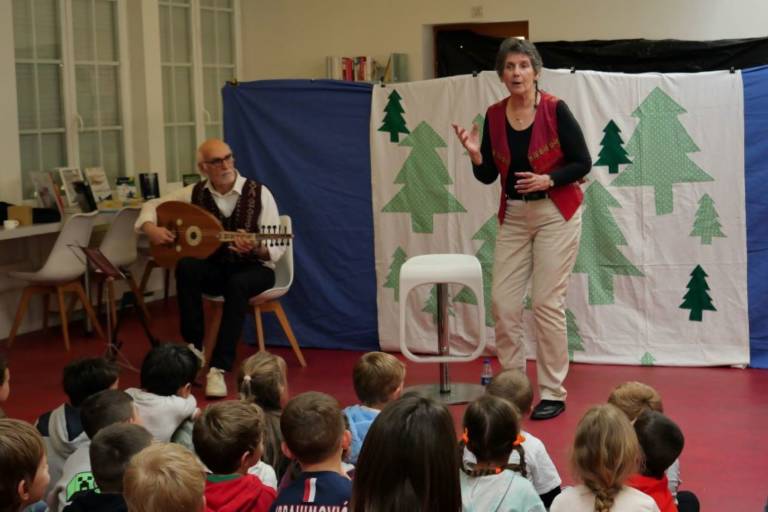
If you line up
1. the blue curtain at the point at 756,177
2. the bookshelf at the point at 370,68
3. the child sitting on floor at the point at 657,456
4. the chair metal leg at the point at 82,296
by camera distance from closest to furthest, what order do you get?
the child sitting on floor at the point at 657,456, the blue curtain at the point at 756,177, the chair metal leg at the point at 82,296, the bookshelf at the point at 370,68

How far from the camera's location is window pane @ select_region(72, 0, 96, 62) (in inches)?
324

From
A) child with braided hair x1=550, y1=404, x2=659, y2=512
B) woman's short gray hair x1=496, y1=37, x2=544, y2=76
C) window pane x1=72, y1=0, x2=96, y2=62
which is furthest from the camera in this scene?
window pane x1=72, y1=0, x2=96, y2=62

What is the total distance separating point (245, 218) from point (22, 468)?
3.56 meters

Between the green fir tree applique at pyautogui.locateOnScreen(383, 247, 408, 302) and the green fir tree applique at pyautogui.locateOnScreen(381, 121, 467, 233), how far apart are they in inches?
6.2

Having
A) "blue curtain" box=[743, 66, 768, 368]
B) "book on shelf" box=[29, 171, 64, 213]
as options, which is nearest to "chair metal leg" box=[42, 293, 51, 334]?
"book on shelf" box=[29, 171, 64, 213]

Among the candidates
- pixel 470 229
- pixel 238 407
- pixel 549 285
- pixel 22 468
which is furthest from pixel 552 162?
pixel 22 468

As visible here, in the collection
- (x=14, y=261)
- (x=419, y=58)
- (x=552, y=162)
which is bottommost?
(x=14, y=261)

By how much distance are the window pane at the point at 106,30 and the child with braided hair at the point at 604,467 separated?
646cm

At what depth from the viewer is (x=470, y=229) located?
6.37 metres

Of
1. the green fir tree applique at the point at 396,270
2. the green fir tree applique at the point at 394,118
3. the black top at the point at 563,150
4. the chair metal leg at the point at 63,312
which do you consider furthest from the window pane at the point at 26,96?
the black top at the point at 563,150

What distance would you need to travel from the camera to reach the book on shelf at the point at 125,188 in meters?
8.25

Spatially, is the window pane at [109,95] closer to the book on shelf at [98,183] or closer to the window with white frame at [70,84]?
the window with white frame at [70,84]

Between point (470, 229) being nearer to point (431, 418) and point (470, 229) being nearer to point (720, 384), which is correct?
point (720, 384)

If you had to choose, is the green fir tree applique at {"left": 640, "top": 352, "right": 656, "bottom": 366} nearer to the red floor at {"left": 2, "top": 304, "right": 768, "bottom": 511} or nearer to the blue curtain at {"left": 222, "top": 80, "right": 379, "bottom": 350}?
the red floor at {"left": 2, "top": 304, "right": 768, "bottom": 511}
